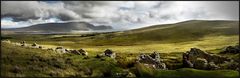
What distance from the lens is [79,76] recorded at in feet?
212

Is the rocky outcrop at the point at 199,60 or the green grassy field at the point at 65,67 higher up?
the green grassy field at the point at 65,67

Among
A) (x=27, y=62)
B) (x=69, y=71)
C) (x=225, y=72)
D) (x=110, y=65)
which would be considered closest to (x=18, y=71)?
(x=27, y=62)

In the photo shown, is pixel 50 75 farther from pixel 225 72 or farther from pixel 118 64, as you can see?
pixel 225 72

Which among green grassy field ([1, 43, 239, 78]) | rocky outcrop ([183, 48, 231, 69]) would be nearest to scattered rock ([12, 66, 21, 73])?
green grassy field ([1, 43, 239, 78])

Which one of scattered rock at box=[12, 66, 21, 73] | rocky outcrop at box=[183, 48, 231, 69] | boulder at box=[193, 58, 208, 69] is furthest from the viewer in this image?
Result: rocky outcrop at box=[183, 48, 231, 69]

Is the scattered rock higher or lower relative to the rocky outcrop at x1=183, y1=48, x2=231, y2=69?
higher

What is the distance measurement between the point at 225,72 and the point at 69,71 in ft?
85.0

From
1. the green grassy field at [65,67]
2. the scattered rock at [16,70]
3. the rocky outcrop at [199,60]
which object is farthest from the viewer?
the rocky outcrop at [199,60]

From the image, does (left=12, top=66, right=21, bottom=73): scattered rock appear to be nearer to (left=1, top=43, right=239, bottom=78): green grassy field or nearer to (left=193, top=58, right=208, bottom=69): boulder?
(left=1, top=43, right=239, bottom=78): green grassy field

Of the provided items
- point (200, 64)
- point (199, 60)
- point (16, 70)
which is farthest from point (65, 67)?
point (199, 60)

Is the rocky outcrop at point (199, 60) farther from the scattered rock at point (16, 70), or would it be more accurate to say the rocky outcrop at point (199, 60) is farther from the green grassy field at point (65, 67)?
the scattered rock at point (16, 70)

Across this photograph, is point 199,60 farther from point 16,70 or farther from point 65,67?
point 16,70

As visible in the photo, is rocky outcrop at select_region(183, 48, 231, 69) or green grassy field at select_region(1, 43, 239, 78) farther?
rocky outcrop at select_region(183, 48, 231, 69)

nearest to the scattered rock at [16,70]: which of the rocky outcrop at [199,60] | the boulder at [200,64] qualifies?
the rocky outcrop at [199,60]
